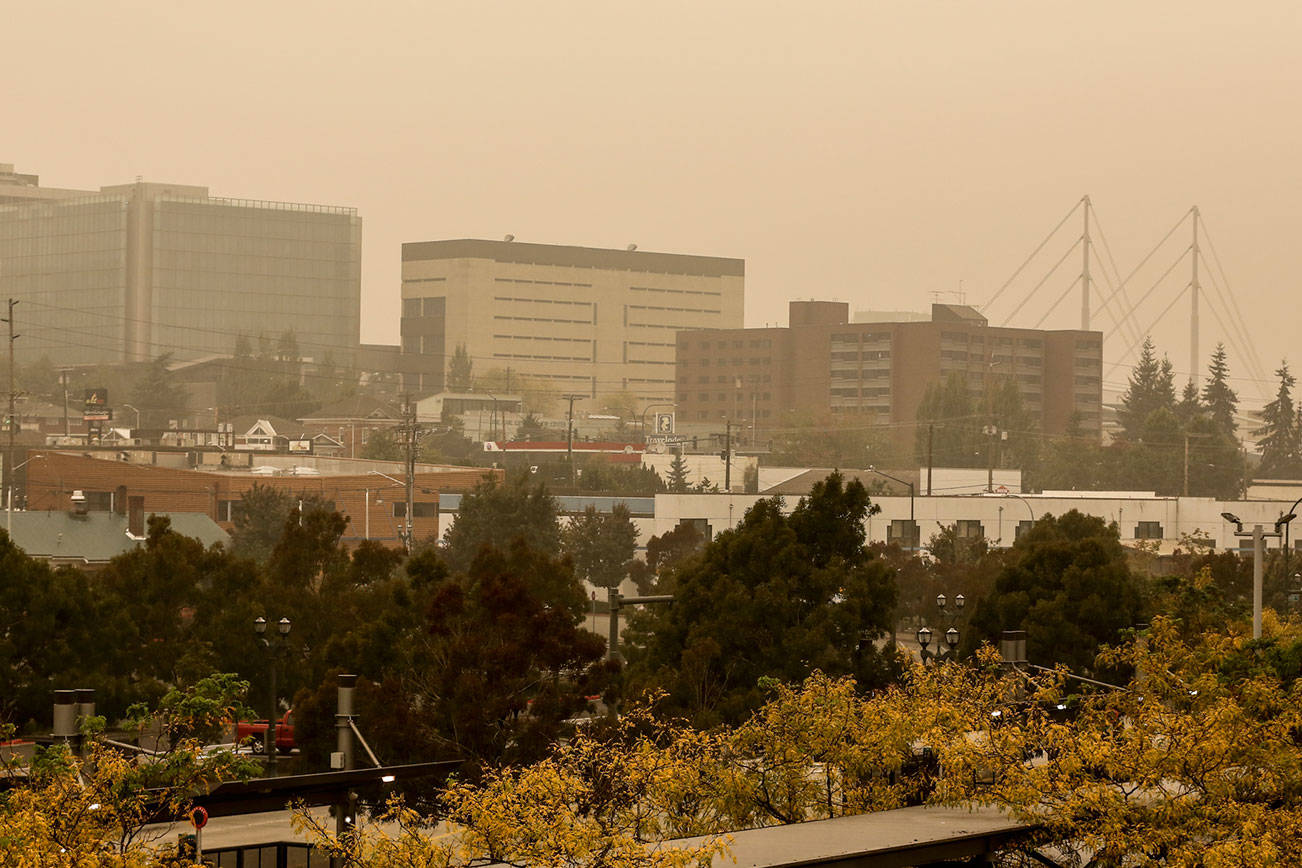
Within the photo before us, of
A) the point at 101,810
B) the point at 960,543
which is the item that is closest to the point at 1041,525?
the point at 960,543

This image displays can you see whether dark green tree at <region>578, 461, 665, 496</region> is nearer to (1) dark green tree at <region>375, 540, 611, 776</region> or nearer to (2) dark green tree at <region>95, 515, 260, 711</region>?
(2) dark green tree at <region>95, 515, 260, 711</region>

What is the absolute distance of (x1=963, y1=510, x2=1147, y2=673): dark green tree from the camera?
48.9 meters

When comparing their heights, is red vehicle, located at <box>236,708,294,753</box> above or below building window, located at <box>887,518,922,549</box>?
below

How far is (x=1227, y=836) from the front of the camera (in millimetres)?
23234

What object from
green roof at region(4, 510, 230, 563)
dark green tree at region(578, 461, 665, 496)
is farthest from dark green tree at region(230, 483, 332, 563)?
dark green tree at region(578, 461, 665, 496)

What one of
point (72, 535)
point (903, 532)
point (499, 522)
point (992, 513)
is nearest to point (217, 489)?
point (499, 522)

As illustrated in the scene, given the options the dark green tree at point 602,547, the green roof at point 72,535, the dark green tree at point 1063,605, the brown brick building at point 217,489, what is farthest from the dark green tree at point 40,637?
the dark green tree at point 602,547

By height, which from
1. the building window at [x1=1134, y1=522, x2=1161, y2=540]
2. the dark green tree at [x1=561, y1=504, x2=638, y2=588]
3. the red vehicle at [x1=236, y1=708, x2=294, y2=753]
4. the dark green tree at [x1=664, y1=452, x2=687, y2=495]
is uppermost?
the dark green tree at [x1=664, y1=452, x2=687, y2=495]

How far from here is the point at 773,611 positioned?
40750mm

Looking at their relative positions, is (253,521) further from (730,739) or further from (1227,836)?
(1227,836)

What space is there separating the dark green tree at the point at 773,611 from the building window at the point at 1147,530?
2936 inches

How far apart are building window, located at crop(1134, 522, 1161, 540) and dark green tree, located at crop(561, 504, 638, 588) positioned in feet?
111

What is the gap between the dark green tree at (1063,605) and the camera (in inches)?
1927

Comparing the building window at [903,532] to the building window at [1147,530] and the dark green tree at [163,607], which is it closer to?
the building window at [1147,530]
